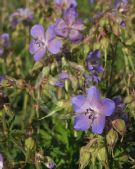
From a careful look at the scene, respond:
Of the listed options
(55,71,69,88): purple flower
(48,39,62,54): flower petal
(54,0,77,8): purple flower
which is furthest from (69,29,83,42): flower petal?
(54,0,77,8): purple flower

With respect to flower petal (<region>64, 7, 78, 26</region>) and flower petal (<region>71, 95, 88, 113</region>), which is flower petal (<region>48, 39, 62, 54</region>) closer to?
flower petal (<region>64, 7, 78, 26</region>)

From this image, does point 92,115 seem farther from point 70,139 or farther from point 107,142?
point 70,139

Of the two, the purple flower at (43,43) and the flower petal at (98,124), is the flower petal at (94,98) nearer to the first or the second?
the flower petal at (98,124)

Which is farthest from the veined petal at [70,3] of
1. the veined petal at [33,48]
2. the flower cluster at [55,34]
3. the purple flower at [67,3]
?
the veined petal at [33,48]

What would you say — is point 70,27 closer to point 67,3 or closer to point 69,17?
point 69,17

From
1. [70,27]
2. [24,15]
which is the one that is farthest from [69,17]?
[24,15]
